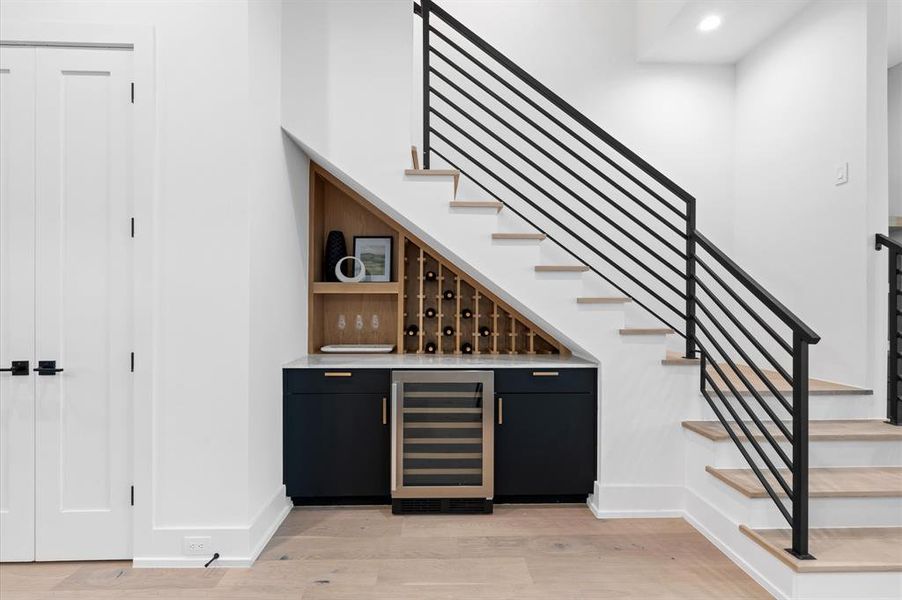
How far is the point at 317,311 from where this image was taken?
13.0 ft

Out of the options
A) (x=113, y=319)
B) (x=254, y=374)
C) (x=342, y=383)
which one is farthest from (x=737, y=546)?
(x=113, y=319)

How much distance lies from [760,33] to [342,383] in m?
4.00

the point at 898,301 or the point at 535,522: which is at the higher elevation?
the point at 898,301

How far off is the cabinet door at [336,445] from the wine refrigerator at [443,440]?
0.44ft

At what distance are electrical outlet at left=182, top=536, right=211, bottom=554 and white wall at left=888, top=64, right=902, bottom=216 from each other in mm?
5307

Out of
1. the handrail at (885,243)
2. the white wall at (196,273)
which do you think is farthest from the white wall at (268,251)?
the handrail at (885,243)

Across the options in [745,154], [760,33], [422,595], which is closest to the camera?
[422,595]

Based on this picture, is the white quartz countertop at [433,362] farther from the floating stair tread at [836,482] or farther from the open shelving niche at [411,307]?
the floating stair tread at [836,482]

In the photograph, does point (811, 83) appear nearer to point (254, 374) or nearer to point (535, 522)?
point (535, 522)

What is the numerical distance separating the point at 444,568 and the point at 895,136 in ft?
15.2

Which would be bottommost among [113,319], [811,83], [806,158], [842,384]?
[842,384]

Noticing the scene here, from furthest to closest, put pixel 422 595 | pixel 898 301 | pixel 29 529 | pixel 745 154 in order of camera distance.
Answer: pixel 745 154 < pixel 898 301 < pixel 29 529 < pixel 422 595

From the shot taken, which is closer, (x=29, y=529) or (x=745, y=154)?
(x=29, y=529)

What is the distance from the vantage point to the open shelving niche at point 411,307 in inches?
158
